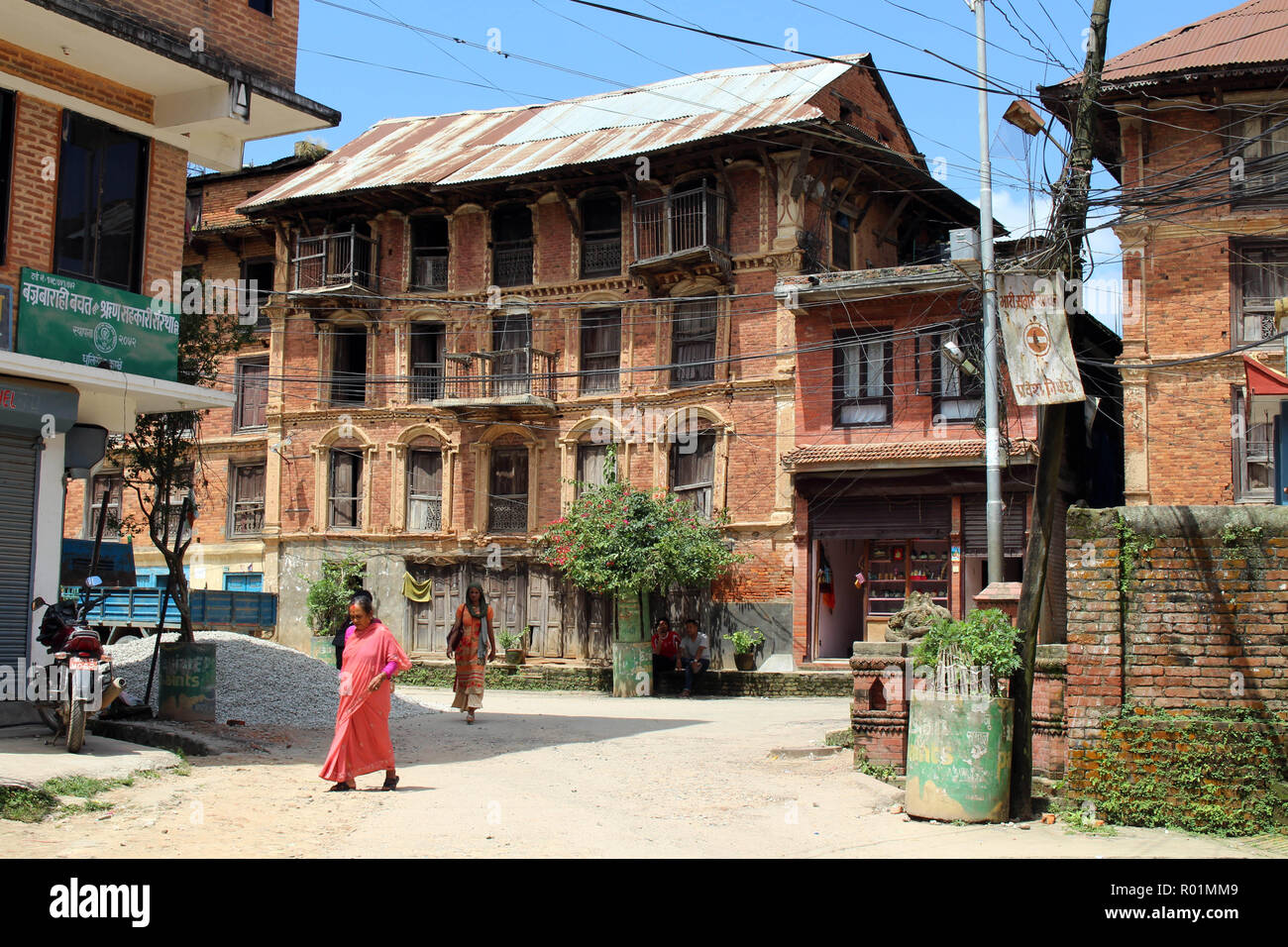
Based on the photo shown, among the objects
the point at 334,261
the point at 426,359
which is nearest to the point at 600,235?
the point at 426,359

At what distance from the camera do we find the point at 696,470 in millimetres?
27875

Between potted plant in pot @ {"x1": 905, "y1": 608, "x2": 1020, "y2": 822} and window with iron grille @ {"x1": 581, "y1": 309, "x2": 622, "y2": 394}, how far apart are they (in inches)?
786

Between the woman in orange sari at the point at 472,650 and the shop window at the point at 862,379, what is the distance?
11994 mm

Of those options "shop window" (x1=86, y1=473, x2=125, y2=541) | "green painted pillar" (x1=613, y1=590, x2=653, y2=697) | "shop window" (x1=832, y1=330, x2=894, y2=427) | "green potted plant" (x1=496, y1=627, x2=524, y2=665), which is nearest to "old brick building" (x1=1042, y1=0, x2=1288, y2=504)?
"shop window" (x1=832, y1=330, x2=894, y2=427)

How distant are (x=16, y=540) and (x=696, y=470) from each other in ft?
57.2

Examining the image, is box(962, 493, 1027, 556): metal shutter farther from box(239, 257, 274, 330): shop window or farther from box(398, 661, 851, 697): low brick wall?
box(239, 257, 274, 330): shop window

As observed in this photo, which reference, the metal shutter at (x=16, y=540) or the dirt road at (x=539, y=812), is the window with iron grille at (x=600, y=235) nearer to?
the dirt road at (x=539, y=812)

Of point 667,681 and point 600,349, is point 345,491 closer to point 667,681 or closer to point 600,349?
point 600,349

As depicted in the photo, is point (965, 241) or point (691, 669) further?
point (691, 669)

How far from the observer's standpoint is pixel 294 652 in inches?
734

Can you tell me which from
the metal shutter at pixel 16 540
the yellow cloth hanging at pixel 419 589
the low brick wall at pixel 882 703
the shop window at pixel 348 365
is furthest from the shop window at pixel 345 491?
the low brick wall at pixel 882 703

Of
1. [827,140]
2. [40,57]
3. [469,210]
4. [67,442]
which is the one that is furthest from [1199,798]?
[469,210]

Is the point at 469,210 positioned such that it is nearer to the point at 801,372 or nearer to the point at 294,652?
the point at 801,372

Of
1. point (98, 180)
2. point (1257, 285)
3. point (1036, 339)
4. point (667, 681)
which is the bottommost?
point (667, 681)
